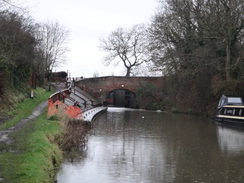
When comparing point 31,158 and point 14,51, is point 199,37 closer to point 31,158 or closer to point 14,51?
point 14,51

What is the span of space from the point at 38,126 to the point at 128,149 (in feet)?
10.4

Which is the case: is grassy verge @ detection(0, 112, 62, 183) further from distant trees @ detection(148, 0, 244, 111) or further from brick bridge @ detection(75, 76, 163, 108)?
brick bridge @ detection(75, 76, 163, 108)

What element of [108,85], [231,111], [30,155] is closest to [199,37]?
[231,111]

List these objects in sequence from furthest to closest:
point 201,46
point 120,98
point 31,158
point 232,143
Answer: point 120,98, point 201,46, point 232,143, point 31,158

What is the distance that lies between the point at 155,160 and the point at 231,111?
13582 mm

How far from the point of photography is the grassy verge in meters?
7.00

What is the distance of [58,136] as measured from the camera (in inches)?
481

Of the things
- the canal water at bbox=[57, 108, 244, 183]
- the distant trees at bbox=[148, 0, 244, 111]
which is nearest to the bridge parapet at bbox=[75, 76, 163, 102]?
the distant trees at bbox=[148, 0, 244, 111]

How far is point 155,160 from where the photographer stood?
11367 millimetres

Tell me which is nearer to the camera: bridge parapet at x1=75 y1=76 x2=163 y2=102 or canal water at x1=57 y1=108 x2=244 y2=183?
canal water at x1=57 y1=108 x2=244 y2=183

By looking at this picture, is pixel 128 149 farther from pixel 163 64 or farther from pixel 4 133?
pixel 163 64

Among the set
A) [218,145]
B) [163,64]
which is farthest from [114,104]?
[218,145]

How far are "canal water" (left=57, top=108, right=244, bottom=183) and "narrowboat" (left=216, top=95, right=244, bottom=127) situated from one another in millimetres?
5214

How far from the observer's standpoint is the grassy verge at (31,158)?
7.00 m
